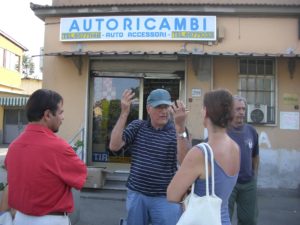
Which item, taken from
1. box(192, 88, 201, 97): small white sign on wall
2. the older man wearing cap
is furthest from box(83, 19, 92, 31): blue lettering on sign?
the older man wearing cap

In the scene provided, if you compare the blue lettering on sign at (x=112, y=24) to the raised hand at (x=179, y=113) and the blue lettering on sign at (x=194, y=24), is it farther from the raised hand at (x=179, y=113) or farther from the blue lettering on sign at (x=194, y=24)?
the raised hand at (x=179, y=113)

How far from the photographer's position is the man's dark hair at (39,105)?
256 centimetres

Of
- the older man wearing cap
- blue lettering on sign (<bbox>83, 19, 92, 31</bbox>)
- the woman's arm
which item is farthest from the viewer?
blue lettering on sign (<bbox>83, 19, 92, 31</bbox>)

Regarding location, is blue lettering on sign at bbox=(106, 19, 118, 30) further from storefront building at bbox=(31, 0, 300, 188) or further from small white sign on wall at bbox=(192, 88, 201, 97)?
small white sign on wall at bbox=(192, 88, 201, 97)

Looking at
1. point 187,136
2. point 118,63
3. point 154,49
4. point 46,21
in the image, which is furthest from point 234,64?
point 187,136

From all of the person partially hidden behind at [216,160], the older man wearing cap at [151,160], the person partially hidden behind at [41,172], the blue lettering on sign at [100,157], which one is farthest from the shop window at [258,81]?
the person partially hidden behind at [41,172]

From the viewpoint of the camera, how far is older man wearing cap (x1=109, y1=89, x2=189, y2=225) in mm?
3363

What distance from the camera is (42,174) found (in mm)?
2443

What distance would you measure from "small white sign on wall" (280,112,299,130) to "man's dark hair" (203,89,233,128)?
6947 millimetres

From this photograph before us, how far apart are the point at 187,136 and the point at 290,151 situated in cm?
644

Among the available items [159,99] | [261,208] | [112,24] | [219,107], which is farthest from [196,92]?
[219,107]

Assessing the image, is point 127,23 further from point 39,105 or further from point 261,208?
point 39,105

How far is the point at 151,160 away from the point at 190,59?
19.2ft

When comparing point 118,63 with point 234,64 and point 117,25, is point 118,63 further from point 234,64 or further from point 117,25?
point 234,64
